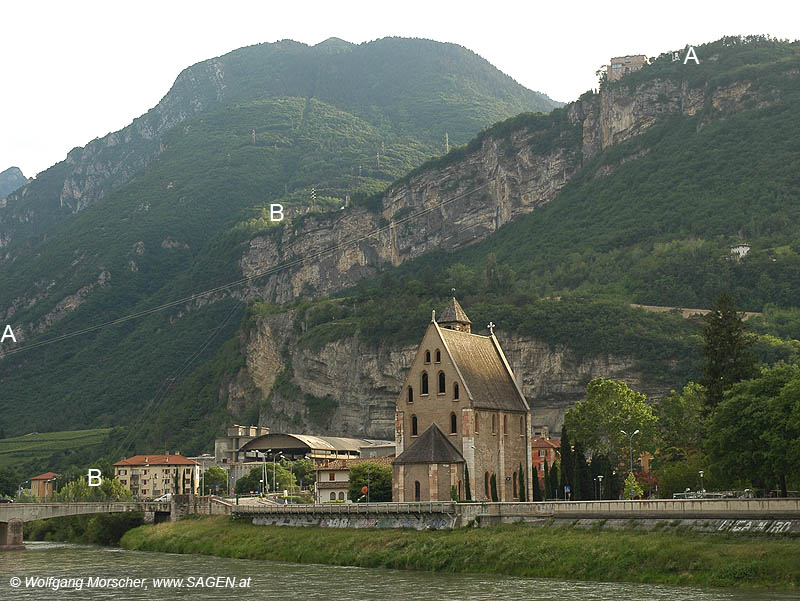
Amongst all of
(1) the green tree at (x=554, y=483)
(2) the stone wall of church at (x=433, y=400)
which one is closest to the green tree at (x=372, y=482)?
(2) the stone wall of church at (x=433, y=400)

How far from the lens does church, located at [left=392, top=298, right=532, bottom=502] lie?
9294 cm

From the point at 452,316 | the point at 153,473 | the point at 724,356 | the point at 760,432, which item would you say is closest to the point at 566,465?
the point at 724,356

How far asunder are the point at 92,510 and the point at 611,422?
5288cm

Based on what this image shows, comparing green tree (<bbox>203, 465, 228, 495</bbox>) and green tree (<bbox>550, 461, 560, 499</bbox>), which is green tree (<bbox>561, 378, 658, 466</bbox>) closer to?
green tree (<bbox>550, 461, 560, 499</bbox>)

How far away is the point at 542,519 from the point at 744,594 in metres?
19.7

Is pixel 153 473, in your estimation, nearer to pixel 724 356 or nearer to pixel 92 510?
pixel 92 510

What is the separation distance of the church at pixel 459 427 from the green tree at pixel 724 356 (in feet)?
58.4

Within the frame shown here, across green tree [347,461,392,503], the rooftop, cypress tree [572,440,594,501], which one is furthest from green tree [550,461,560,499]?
the rooftop

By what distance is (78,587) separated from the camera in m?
71.9

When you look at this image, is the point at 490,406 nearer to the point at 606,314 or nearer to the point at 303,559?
the point at 303,559

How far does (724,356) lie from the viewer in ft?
314

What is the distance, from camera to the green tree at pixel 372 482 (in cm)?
10962

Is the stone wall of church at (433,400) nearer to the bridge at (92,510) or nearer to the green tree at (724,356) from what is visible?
the green tree at (724,356)

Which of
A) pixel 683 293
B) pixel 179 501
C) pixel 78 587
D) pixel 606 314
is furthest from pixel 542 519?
pixel 683 293
